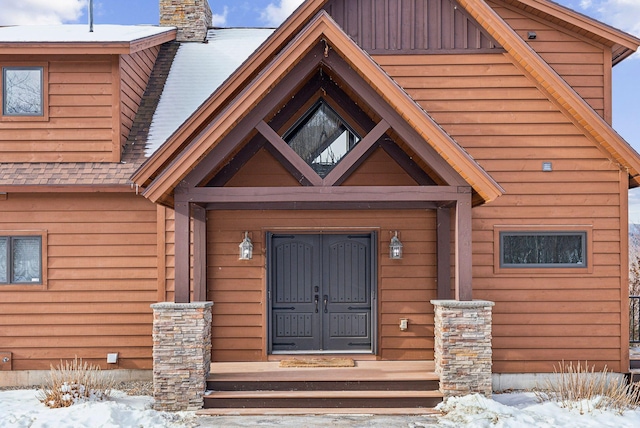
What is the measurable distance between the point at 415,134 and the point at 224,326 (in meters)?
4.52

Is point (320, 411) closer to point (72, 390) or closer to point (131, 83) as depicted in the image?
point (72, 390)

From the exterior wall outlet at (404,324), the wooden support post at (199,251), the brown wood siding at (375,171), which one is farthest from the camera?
the brown wood siding at (375,171)

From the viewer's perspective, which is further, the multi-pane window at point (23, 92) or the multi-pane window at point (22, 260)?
the multi-pane window at point (23, 92)

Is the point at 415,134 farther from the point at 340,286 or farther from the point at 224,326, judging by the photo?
the point at 224,326

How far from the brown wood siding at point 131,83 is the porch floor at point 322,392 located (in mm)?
4584

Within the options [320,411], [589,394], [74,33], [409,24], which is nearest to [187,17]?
[74,33]

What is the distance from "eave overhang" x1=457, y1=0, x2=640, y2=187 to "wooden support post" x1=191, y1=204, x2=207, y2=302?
5.32 metres

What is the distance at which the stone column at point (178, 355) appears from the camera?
7.07 meters

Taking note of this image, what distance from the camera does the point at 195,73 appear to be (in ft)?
35.0

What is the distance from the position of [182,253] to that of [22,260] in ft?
11.8

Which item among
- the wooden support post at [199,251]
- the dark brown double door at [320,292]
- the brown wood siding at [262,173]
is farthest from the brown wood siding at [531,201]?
the wooden support post at [199,251]

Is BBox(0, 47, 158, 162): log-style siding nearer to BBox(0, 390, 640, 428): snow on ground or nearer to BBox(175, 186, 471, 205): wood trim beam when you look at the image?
BBox(175, 186, 471, 205): wood trim beam

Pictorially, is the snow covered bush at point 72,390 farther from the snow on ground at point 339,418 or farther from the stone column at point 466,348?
the stone column at point 466,348

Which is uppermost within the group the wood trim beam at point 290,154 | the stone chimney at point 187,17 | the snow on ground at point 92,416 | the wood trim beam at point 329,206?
the stone chimney at point 187,17
